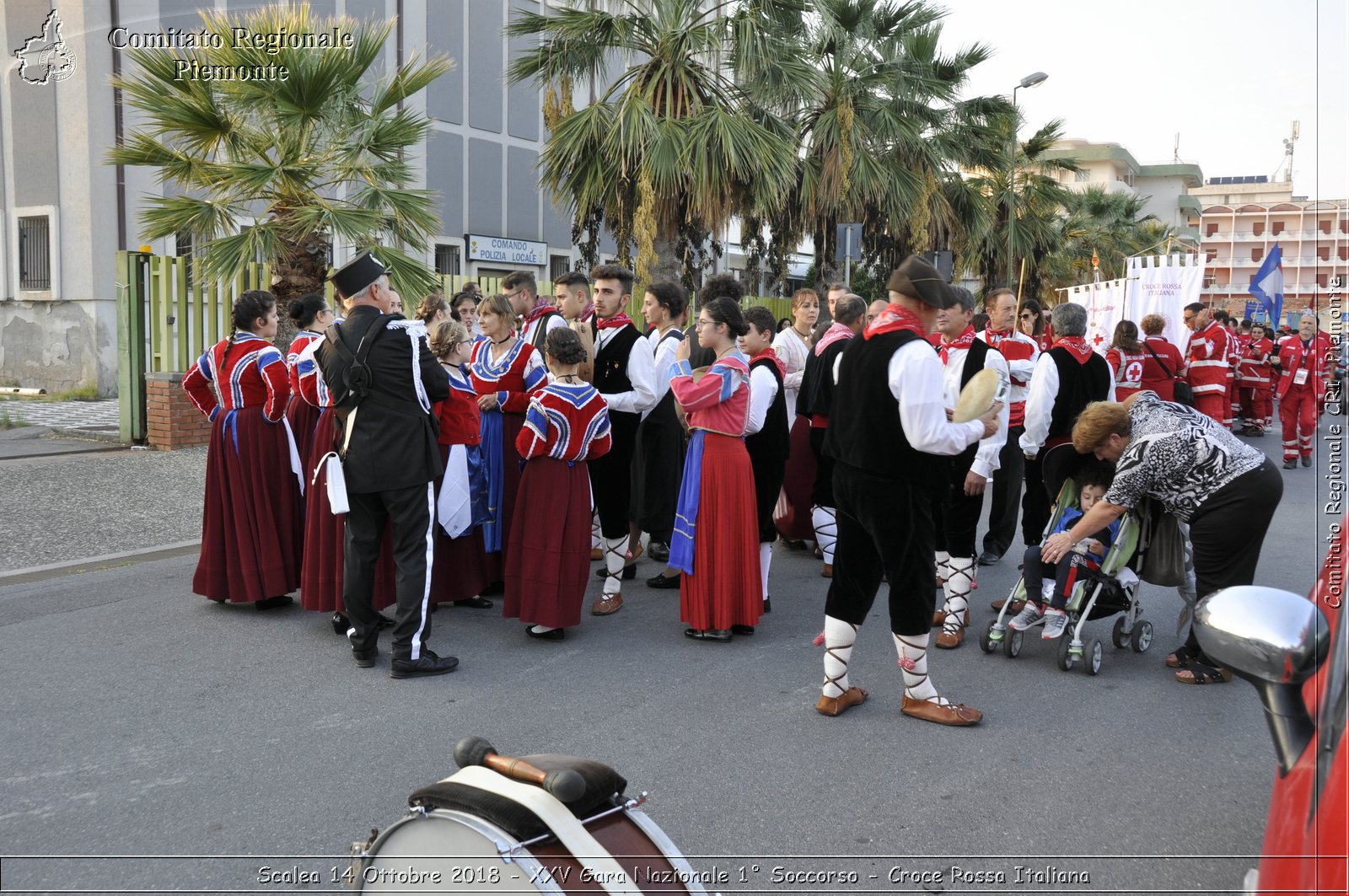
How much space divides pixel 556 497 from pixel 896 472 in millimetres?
2066

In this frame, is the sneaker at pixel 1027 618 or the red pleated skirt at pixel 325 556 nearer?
the sneaker at pixel 1027 618

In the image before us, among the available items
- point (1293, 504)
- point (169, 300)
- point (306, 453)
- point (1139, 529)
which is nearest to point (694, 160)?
point (169, 300)

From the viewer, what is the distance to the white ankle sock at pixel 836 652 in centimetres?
468

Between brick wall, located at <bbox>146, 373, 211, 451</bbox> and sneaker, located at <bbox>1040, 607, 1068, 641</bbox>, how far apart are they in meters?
9.26

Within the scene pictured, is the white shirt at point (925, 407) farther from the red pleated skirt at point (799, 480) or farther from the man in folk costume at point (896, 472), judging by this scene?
the red pleated skirt at point (799, 480)

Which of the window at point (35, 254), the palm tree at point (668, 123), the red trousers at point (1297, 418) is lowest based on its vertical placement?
the red trousers at point (1297, 418)

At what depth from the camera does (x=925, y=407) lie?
4191 mm

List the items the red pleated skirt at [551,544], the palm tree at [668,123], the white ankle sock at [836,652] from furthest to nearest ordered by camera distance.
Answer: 1. the palm tree at [668,123]
2. the red pleated skirt at [551,544]
3. the white ankle sock at [836,652]

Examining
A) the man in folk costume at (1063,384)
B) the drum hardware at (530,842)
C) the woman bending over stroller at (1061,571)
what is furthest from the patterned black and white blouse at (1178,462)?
the drum hardware at (530,842)

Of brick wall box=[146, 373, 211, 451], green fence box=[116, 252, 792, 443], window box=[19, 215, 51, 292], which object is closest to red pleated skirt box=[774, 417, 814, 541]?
green fence box=[116, 252, 792, 443]

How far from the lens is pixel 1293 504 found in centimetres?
1120

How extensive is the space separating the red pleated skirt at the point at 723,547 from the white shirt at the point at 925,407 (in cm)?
174

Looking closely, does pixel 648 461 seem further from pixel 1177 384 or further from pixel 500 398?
pixel 1177 384

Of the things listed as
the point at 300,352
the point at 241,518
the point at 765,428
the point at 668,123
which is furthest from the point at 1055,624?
the point at 668,123
